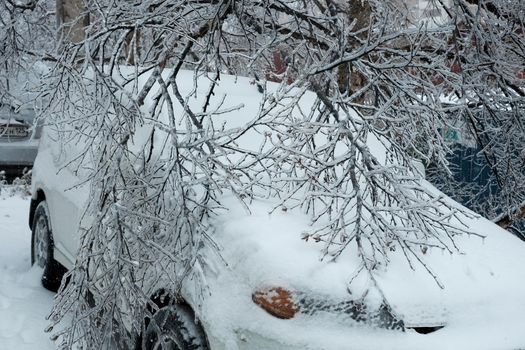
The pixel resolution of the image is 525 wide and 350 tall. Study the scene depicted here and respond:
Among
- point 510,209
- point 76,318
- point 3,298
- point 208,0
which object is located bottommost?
point 3,298

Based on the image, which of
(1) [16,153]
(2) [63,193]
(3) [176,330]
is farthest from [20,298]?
(1) [16,153]

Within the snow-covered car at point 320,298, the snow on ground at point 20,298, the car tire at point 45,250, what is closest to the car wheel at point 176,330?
the snow-covered car at point 320,298

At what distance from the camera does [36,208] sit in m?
6.13

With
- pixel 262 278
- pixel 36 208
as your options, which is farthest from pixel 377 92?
pixel 36 208

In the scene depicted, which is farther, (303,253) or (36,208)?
(36,208)

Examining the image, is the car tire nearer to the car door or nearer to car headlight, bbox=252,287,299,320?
the car door

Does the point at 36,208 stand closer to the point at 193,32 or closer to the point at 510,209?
the point at 193,32

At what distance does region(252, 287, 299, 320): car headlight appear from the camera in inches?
114

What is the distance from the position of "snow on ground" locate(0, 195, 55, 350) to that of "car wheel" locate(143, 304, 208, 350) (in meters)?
1.47

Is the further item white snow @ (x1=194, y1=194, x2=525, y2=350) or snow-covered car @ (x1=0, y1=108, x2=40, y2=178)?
snow-covered car @ (x1=0, y1=108, x2=40, y2=178)

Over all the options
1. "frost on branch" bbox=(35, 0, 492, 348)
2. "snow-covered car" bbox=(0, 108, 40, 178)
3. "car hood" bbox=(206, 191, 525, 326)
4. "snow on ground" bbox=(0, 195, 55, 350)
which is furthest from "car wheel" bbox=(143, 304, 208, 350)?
"snow-covered car" bbox=(0, 108, 40, 178)

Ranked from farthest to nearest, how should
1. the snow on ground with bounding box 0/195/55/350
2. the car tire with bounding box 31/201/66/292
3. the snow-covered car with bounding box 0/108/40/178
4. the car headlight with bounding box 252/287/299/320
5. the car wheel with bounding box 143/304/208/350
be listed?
1. the snow-covered car with bounding box 0/108/40/178
2. the car tire with bounding box 31/201/66/292
3. the snow on ground with bounding box 0/195/55/350
4. the car wheel with bounding box 143/304/208/350
5. the car headlight with bounding box 252/287/299/320

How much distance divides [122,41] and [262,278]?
67.8 inches

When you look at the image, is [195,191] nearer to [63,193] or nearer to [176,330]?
[176,330]
